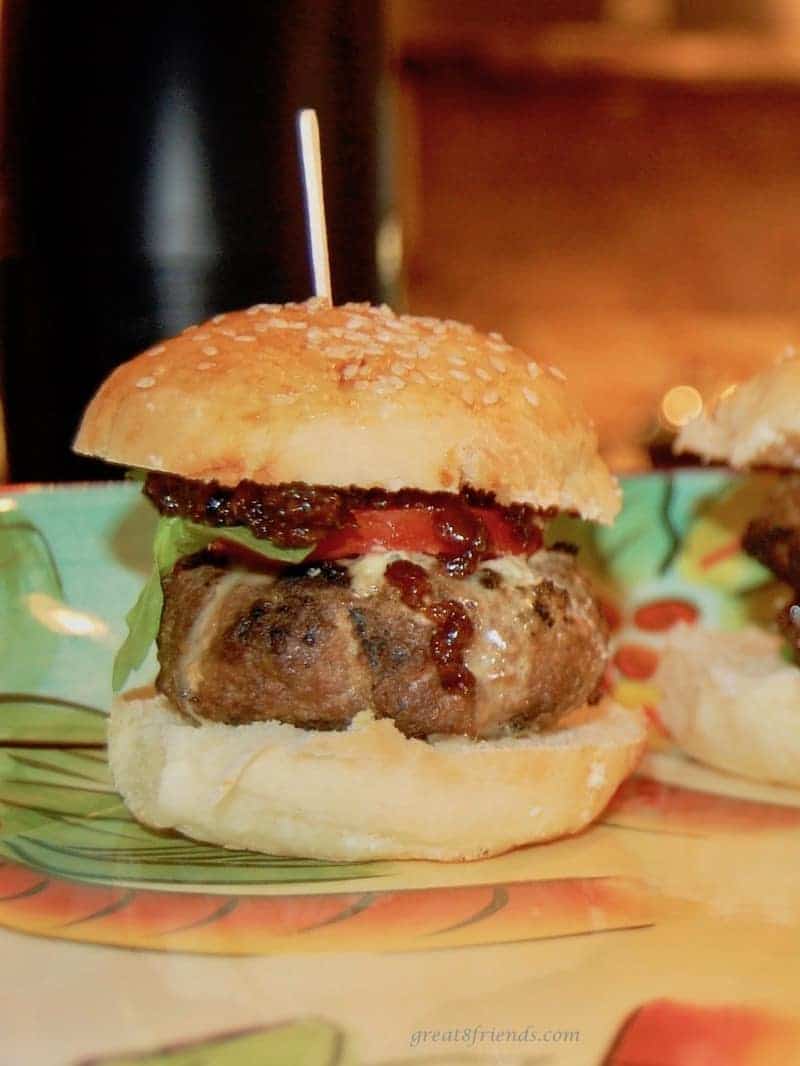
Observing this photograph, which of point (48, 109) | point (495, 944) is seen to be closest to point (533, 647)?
point (495, 944)

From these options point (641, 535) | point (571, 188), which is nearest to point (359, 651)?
point (641, 535)

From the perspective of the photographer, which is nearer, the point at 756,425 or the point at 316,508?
the point at 316,508

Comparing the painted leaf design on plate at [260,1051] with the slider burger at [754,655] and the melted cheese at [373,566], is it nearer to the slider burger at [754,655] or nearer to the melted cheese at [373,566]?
the melted cheese at [373,566]

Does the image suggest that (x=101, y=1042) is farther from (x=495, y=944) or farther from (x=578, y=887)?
(x=578, y=887)

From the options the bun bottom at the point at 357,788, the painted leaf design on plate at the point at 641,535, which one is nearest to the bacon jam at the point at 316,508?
the bun bottom at the point at 357,788

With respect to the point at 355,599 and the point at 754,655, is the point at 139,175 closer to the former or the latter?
the point at 355,599
